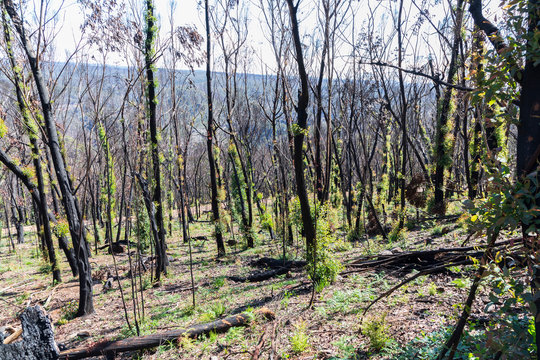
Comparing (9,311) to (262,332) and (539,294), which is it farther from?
(539,294)

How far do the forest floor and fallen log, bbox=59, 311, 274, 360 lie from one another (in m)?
0.13

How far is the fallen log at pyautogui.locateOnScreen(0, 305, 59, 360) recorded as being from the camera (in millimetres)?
4594

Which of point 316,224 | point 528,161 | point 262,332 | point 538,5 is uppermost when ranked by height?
point 538,5

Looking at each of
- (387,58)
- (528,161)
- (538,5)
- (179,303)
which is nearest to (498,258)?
(528,161)

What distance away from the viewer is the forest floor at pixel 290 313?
4059 millimetres

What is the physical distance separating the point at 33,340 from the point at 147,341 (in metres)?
1.60

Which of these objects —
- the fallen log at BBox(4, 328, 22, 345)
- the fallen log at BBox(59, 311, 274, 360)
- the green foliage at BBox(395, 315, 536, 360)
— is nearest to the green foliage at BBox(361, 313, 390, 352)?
the green foliage at BBox(395, 315, 536, 360)

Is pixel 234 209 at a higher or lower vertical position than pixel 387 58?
lower

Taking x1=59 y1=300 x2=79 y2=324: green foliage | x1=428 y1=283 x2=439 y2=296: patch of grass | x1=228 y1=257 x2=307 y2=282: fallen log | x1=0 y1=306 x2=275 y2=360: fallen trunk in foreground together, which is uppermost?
x1=428 y1=283 x2=439 y2=296: patch of grass

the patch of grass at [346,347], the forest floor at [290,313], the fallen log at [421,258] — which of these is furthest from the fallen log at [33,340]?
the fallen log at [421,258]

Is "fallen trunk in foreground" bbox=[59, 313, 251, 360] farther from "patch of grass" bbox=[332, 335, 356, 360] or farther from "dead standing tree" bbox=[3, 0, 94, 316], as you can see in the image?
"dead standing tree" bbox=[3, 0, 94, 316]

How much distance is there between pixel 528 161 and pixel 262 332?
433 centimetres

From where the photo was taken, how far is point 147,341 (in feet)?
17.6

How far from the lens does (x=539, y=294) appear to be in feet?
5.63
